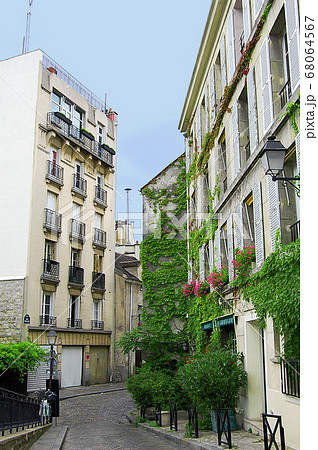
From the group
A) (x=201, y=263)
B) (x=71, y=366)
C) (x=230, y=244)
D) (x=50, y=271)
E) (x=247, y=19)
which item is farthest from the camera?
(x=71, y=366)

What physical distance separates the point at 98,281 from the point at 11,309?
7.36 meters

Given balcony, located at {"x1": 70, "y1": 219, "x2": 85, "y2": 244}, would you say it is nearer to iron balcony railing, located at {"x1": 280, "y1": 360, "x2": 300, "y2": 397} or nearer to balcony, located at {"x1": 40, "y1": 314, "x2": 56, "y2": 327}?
balcony, located at {"x1": 40, "y1": 314, "x2": 56, "y2": 327}

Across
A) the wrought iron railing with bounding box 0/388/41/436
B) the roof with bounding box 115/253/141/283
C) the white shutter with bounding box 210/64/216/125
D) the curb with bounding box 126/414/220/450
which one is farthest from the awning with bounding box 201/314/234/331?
the roof with bounding box 115/253/141/283

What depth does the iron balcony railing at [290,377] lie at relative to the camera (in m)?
8.69

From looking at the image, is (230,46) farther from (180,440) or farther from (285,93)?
(180,440)

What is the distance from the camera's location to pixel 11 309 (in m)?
25.4

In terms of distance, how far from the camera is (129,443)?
1096 cm

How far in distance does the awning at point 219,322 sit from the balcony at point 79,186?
16168mm

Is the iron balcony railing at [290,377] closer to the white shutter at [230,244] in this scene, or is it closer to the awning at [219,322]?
the awning at [219,322]

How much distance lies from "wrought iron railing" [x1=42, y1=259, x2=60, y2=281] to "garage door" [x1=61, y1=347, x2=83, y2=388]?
4.32 m

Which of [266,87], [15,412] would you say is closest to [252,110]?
[266,87]

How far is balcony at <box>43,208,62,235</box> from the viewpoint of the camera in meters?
27.4

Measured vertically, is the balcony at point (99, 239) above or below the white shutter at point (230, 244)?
above

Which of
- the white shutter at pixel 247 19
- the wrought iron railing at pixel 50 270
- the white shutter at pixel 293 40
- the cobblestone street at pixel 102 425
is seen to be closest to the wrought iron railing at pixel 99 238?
the wrought iron railing at pixel 50 270
